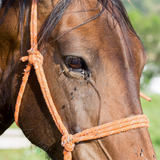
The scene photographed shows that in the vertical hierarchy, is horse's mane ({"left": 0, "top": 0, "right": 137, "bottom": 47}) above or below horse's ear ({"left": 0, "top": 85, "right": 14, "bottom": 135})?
above

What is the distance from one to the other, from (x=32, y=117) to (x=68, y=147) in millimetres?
374

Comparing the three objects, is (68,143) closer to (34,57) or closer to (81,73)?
(81,73)

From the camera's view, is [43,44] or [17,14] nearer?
[43,44]

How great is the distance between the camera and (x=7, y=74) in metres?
1.57

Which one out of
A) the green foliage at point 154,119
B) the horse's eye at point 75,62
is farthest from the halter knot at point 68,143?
the green foliage at point 154,119

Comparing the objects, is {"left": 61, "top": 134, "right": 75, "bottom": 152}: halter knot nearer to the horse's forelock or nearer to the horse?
the horse

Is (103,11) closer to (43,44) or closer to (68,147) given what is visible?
(43,44)

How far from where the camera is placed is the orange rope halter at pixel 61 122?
1.20m

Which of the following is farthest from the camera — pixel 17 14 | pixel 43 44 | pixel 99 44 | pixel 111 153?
pixel 17 14

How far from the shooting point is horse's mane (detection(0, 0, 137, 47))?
1.38 m

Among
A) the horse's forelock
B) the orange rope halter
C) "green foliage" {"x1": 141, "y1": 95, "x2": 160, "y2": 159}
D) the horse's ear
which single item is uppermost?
the horse's forelock

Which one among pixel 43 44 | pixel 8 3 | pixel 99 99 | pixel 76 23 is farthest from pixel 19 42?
pixel 99 99

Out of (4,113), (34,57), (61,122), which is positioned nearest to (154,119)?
(4,113)

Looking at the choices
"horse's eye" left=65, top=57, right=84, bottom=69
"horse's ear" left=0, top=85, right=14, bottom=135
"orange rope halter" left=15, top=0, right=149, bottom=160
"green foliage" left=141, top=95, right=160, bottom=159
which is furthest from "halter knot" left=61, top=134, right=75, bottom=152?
"green foliage" left=141, top=95, right=160, bottom=159
